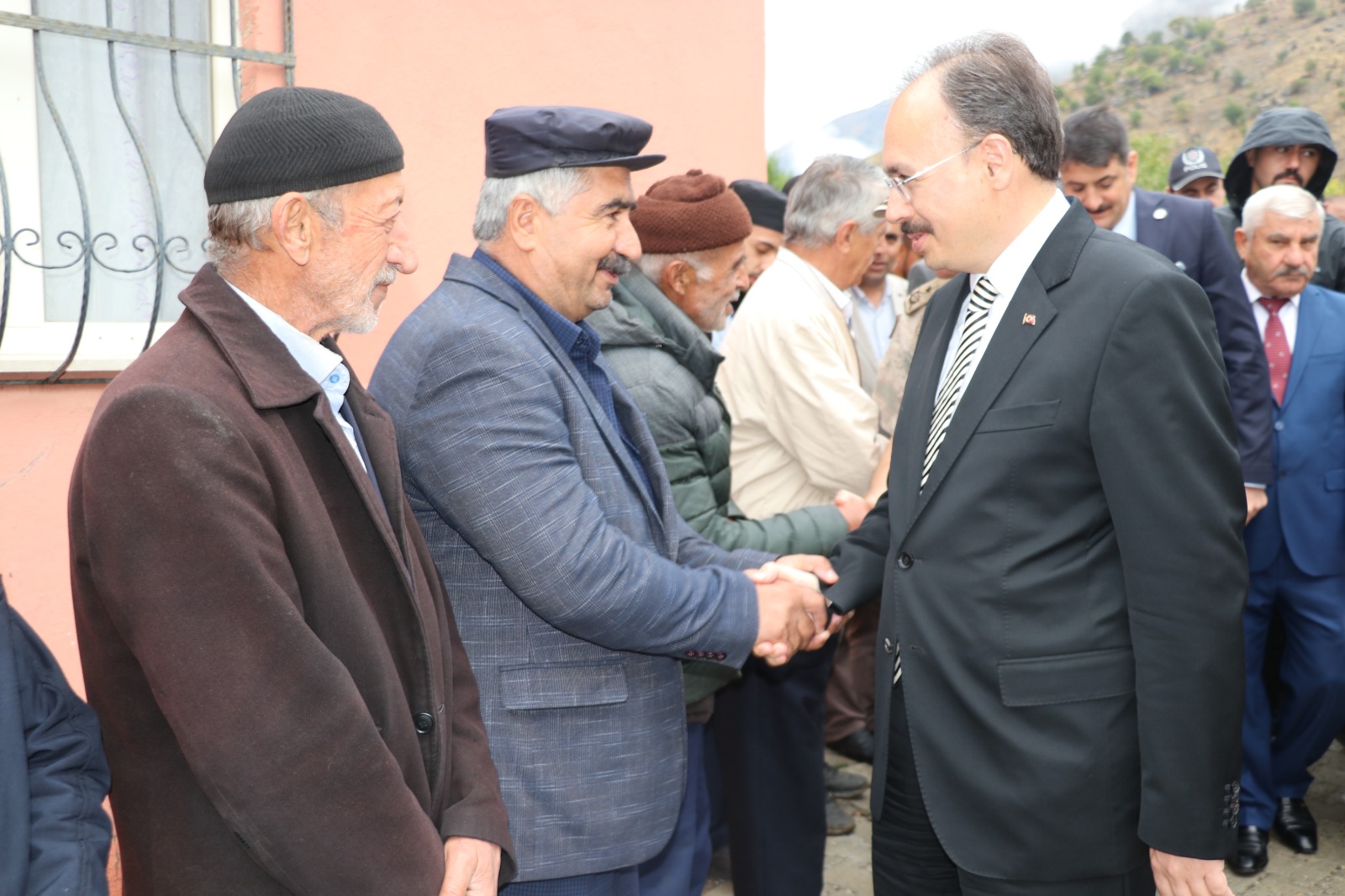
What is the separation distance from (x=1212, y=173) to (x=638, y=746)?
764cm

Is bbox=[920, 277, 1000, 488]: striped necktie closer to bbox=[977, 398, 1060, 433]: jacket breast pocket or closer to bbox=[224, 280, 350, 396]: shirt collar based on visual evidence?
bbox=[977, 398, 1060, 433]: jacket breast pocket

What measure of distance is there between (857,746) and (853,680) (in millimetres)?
309

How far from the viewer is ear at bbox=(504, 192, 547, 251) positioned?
2.45m

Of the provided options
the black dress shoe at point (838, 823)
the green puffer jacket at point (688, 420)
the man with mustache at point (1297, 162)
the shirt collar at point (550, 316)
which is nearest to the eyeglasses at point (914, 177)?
the shirt collar at point (550, 316)

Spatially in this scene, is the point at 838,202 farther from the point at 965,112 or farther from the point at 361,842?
the point at 361,842

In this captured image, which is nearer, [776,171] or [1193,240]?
[1193,240]

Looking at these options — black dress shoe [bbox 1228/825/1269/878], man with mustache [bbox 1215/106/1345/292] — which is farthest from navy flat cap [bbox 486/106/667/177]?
man with mustache [bbox 1215/106/1345/292]

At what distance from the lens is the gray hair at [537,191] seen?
2445 mm

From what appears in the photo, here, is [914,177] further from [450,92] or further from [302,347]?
[450,92]

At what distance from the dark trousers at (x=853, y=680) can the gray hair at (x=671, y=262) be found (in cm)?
228

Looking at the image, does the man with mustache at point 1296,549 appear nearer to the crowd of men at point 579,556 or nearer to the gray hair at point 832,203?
the gray hair at point 832,203

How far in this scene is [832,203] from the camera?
4.18m

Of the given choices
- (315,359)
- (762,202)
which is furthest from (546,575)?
(762,202)

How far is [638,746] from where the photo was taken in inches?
91.3
